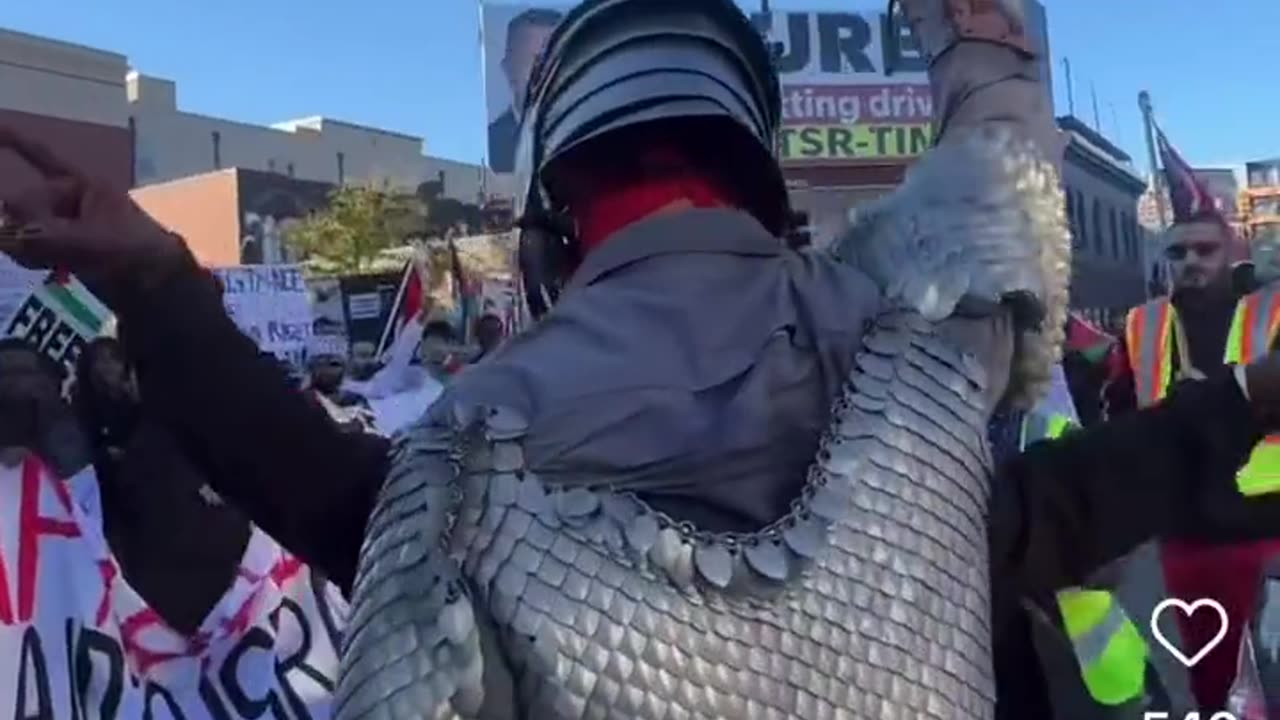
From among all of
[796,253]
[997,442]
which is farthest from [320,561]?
[997,442]

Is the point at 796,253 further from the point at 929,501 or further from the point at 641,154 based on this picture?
the point at 929,501

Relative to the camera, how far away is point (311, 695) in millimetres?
4031

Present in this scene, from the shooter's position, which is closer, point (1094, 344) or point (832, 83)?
point (1094, 344)

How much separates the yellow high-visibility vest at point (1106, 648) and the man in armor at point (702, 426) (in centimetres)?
74

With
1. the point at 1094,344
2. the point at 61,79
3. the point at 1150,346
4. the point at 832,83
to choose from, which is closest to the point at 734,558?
the point at 1150,346

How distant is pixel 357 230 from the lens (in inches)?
1417

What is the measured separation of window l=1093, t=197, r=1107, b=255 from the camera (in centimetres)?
4366

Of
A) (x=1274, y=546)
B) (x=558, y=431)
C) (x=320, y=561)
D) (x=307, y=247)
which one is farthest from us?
(x=307, y=247)

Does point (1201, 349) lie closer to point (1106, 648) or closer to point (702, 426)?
point (1106, 648)

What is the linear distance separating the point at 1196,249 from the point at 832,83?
2275cm

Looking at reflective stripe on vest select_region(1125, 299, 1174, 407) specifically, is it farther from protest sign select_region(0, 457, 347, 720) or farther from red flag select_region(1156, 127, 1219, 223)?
protest sign select_region(0, 457, 347, 720)

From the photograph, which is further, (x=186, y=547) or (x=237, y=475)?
(x=186, y=547)

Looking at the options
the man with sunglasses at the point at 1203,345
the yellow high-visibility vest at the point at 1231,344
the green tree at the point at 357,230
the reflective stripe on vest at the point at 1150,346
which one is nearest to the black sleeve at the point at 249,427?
the yellow high-visibility vest at the point at 1231,344

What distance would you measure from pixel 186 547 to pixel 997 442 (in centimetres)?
301
